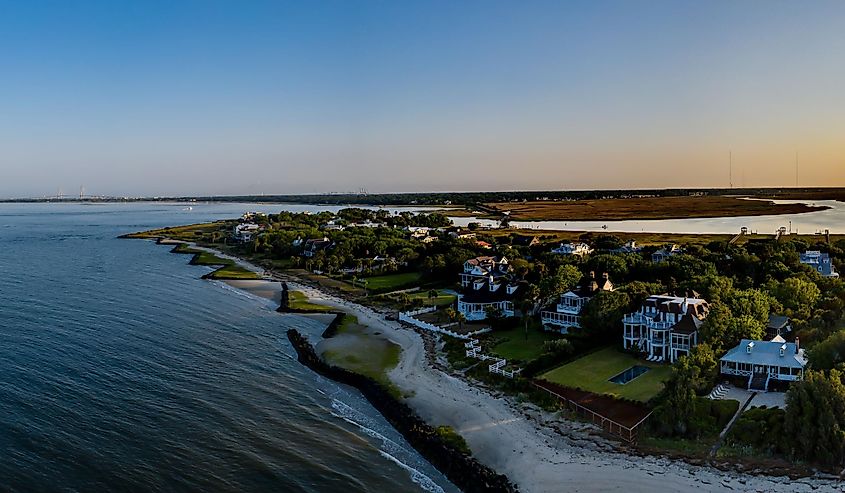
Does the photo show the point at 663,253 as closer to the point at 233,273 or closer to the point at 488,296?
the point at 488,296

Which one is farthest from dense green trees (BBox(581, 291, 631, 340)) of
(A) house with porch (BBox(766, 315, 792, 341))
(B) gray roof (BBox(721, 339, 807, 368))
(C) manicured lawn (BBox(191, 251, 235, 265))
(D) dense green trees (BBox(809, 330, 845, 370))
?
(C) manicured lawn (BBox(191, 251, 235, 265))

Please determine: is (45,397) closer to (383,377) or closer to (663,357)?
(383,377)

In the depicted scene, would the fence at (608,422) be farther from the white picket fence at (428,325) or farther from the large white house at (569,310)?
the white picket fence at (428,325)

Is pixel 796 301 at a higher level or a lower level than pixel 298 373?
higher

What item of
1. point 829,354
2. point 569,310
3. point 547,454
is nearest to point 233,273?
point 569,310

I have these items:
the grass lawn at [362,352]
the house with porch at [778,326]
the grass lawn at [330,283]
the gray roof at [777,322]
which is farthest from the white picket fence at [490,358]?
the grass lawn at [330,283]

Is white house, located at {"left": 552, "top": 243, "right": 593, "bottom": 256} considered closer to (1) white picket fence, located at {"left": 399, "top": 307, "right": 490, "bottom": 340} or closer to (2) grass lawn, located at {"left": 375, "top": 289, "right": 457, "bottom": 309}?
(2) grass lawn, located at {"left": 375, "top": 289, "right": 457, "bottom": 309}

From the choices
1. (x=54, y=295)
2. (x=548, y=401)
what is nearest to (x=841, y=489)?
(x=548, y=401)

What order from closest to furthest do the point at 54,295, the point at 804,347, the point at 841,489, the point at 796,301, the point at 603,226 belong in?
the point at 841,489
the point at 804,347
the point at 796,301
the point at 54,295
the point at 603,226
